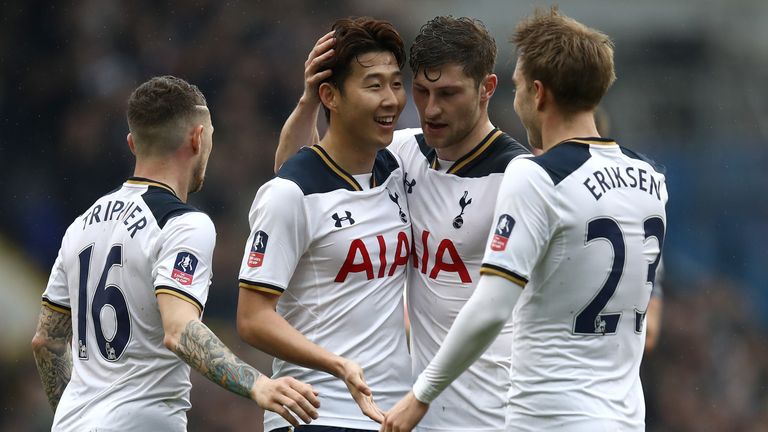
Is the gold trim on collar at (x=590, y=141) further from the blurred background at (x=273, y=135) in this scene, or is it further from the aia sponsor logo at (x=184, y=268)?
the blurred background at (x=273, y=135)

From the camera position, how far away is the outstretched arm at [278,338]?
4098 millimetres

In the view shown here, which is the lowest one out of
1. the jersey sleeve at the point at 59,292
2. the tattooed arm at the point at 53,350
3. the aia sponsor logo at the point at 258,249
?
the tattooed arm at the point at 53,350

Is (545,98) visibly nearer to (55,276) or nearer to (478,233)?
(478,233)

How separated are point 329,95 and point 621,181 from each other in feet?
4.21

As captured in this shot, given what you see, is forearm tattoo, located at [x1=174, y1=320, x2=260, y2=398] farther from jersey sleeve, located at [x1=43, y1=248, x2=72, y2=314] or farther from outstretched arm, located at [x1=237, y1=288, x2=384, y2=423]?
jersey sleeve, located at [x1=43, y1=248, x2=72, y2=314]

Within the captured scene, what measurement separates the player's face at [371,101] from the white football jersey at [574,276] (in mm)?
809

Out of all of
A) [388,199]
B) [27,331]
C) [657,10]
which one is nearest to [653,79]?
[657,10]

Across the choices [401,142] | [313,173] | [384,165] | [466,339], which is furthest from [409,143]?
[466,339]

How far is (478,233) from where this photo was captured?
4.44 metres

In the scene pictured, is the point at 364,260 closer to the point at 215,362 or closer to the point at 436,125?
the point at 436,125

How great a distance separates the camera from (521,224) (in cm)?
377

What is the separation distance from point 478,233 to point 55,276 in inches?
67.4

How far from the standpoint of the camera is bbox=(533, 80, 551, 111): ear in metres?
4.05

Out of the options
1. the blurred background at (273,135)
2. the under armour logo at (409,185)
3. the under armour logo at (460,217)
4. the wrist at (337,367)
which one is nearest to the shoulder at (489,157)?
the under armour logo at (460,217)
